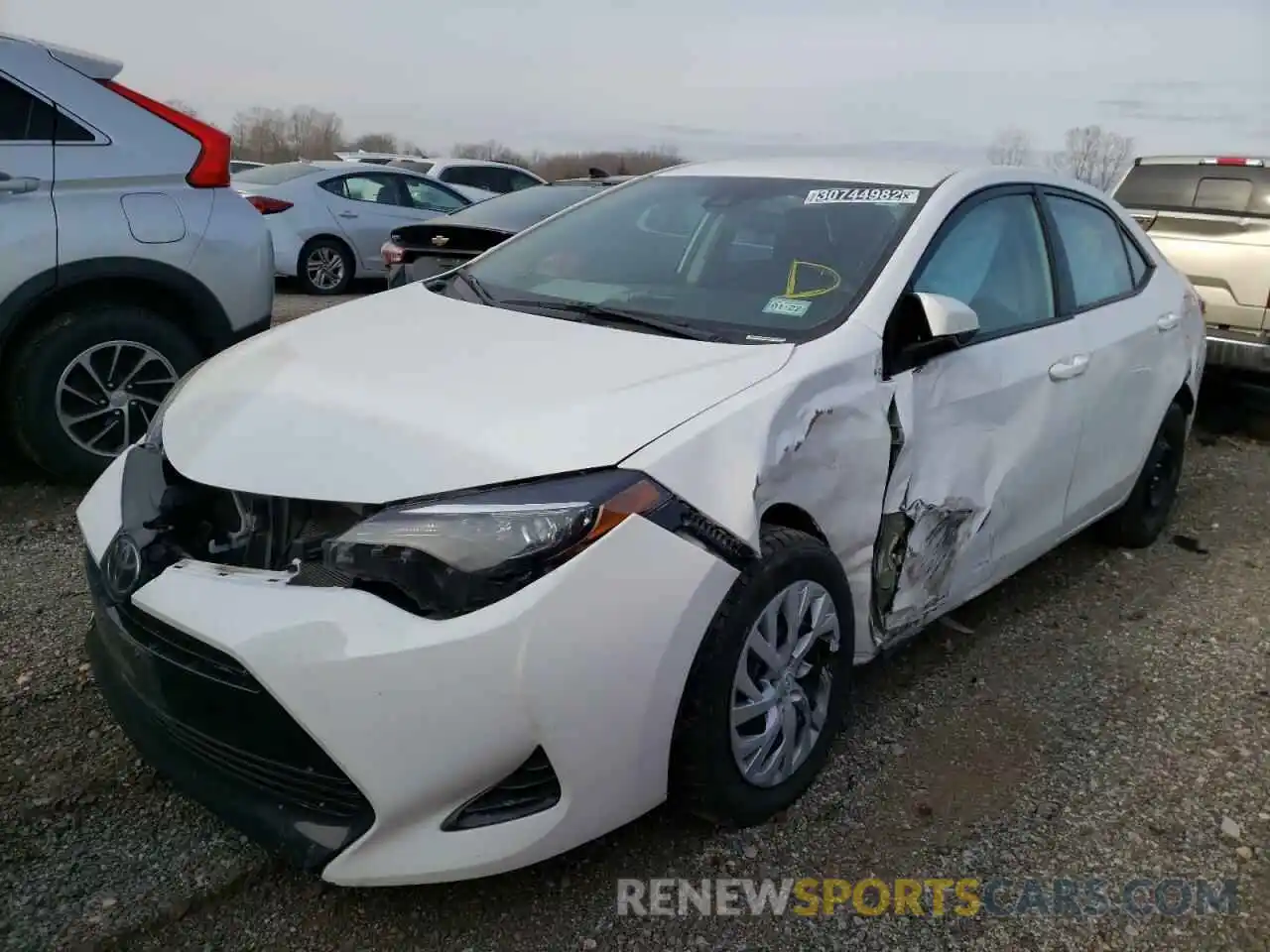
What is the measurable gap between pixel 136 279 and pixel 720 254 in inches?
99.4

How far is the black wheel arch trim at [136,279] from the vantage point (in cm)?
404

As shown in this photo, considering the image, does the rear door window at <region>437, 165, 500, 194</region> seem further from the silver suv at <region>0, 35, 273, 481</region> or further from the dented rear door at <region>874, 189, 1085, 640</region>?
the dented rear door at <region>874, 189, 1085, 640</region>

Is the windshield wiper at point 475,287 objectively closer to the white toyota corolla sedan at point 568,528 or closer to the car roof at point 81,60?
the white toyota corolla sedan at point 568,528

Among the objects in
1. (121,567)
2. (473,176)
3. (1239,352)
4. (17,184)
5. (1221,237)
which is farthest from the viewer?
(473,176)

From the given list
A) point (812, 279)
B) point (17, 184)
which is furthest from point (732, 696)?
point (17, 184)

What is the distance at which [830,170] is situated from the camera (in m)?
3.45

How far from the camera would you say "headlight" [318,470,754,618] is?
77.5 inches

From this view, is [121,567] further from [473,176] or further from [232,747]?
[473,176]

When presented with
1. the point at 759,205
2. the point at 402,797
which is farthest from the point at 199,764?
the point at 759,205

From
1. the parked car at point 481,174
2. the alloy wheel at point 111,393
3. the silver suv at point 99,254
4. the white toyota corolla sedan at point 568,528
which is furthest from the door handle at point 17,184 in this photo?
the parked car at point 481,174

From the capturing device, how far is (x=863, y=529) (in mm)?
2680

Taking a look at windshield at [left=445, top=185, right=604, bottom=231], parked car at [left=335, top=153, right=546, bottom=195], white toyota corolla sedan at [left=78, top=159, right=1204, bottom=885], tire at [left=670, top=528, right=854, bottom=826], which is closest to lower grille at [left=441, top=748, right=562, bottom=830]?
white toyota corolla sedan at [left=78, top=159, right=1204, bottom=885]

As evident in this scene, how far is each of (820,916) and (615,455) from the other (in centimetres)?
109

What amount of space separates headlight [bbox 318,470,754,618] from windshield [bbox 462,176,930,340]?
0.81 m
